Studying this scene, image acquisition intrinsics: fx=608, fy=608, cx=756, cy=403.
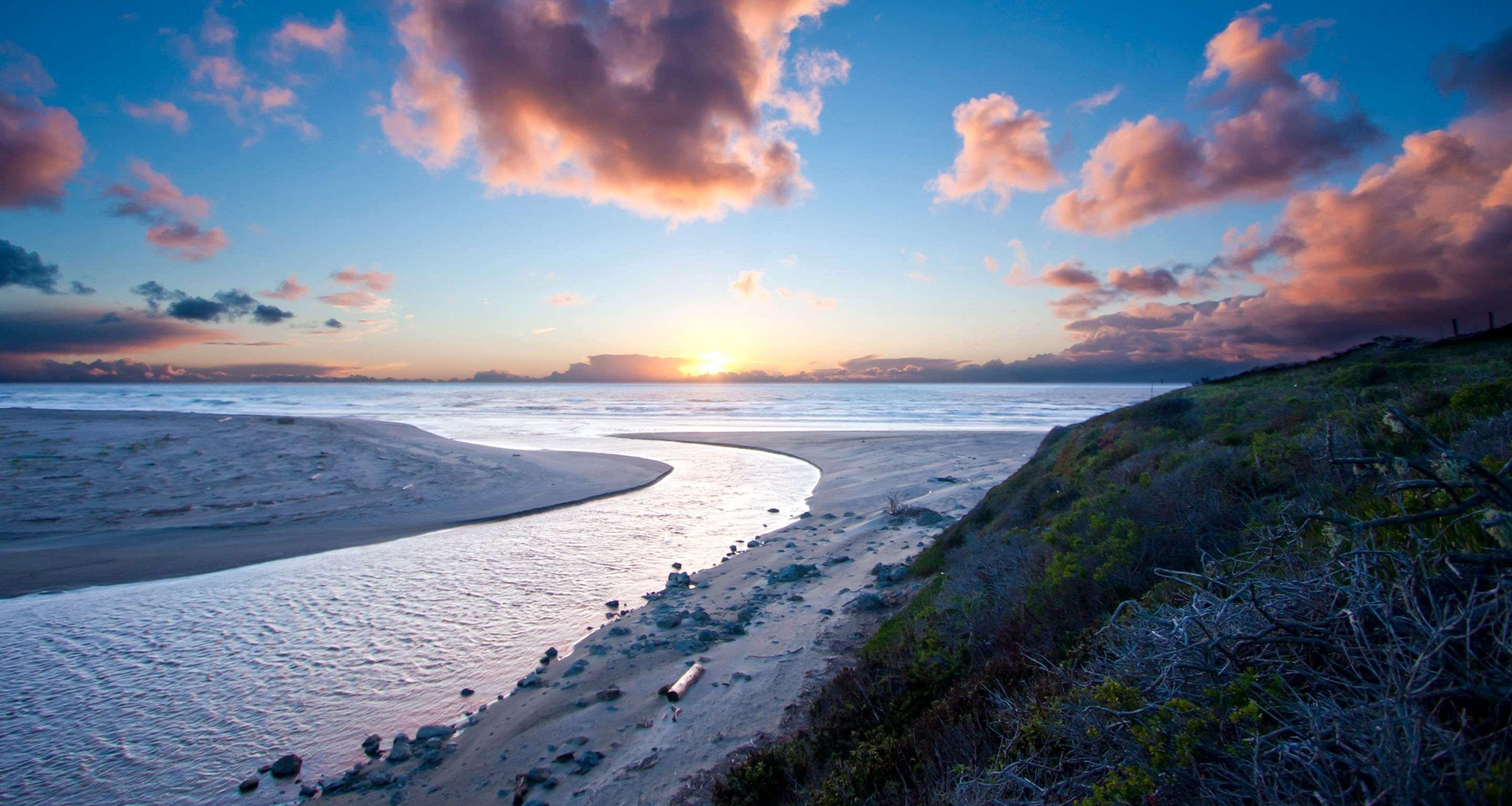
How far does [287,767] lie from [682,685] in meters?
3.45

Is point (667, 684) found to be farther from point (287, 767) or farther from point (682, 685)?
point (287, 767)

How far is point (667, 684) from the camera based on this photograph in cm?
641

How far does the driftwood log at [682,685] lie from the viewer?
241 inches

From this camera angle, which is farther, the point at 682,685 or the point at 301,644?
the point at 301,644

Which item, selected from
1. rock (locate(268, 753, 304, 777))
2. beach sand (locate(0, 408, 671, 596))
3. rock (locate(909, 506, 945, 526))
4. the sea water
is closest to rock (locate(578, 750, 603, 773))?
the sea water

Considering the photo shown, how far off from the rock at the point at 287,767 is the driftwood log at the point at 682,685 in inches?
124

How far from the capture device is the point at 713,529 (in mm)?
13570

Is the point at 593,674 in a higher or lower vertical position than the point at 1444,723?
lower

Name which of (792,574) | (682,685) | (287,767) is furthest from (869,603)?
(287,767)

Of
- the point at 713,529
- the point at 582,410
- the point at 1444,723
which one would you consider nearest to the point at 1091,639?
the point at 1444,723

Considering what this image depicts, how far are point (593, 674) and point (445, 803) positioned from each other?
78.9 inches

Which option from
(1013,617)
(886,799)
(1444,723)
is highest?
(1444,723)

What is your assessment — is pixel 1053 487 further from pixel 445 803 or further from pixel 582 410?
pixel 582 410

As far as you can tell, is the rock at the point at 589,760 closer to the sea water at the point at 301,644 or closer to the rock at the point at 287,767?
the sea water at the point at 301,644
